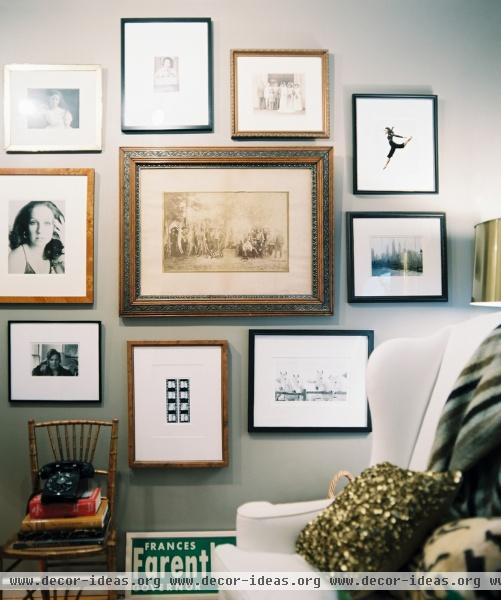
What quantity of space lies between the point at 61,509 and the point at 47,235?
1.14 meters

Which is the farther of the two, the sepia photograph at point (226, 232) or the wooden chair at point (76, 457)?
the sepia photograph at point (226, 232)

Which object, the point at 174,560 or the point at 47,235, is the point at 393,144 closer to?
the point at 47,235

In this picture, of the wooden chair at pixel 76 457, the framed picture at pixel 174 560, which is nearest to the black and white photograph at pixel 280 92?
the wooden chair at pixel 76 457

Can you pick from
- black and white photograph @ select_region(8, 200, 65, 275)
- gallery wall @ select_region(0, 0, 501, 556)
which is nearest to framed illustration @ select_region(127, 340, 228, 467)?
gallery wall @ select_region(0, 0, 501, 556)

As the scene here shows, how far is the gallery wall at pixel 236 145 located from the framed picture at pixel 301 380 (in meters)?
0.05

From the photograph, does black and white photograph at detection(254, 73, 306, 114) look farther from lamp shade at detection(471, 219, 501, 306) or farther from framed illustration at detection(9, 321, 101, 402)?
framed illustration at detection(9, 321, 101, 402)

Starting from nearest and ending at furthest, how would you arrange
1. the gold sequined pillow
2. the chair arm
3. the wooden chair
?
the gold sequined pillow
the chair arm
the wooden chair

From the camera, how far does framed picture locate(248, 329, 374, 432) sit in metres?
2.12

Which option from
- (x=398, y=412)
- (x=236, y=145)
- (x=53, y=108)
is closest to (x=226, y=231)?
(x=236, y=145)

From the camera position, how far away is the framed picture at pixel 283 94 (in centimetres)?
213

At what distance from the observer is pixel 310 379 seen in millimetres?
2123

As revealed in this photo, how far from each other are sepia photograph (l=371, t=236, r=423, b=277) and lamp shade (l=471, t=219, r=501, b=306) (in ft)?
0.89

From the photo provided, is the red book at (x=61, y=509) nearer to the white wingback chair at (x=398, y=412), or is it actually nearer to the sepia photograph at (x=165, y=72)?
the white wingback chair at (x=398, y=412)

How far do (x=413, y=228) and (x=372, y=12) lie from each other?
0.99 meters
